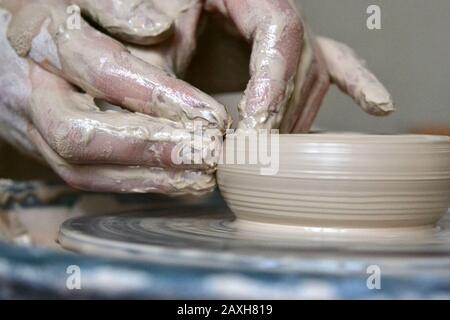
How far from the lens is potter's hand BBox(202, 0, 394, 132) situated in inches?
44.0

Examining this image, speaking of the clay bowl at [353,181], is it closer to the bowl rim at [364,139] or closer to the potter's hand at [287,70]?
the bowl rim at [364,139]

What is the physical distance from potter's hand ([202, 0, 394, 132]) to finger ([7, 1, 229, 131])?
88mm

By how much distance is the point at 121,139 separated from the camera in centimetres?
106

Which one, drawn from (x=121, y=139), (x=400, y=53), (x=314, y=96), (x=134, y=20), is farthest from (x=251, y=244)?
(x=400, y=53)

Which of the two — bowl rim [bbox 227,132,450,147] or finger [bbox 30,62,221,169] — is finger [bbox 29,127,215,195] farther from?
bowl rim [bbox 227,132,450,147]

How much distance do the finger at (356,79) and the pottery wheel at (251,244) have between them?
0.93ft

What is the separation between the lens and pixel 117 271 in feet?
2.30

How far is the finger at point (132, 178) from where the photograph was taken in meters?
1.09

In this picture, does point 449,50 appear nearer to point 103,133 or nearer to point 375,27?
point 375,27

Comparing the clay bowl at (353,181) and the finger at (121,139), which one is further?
the finger at (121,139)

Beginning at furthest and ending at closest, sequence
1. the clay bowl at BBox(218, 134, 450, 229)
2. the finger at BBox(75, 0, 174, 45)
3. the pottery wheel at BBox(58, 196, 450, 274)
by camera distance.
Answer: the finger at BBox(75, 0, 174, 45)
the clay bowl at BBox(218, 134, 450, 229)
the pottery wheel at BBox(58, 196, 450, 274)

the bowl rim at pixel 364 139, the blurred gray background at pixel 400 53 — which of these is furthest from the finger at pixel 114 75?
the blurred gray background at pixel 400 53

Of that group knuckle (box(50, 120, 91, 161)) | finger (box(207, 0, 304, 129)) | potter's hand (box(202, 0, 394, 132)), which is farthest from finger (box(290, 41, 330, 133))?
knuckle (box(50, 120, 91, 161))

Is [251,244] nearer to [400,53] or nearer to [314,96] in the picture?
[314,96]
